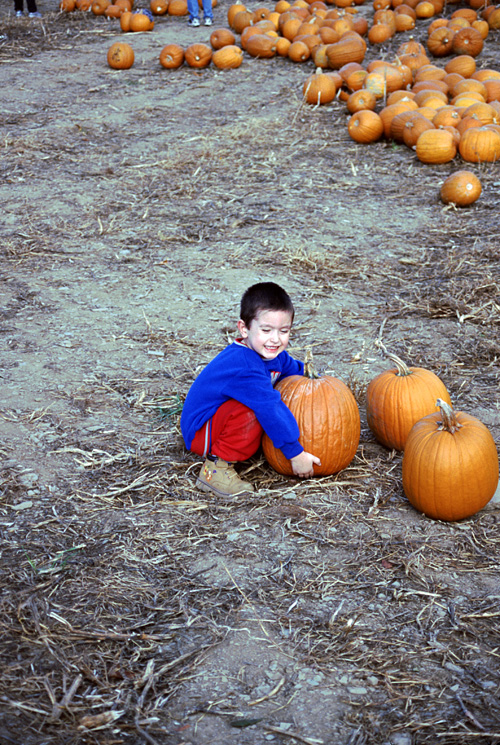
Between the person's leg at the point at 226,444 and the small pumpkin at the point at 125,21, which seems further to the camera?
the small pumpkin at the point at 125,21

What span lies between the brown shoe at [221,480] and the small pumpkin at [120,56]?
9.76 metres

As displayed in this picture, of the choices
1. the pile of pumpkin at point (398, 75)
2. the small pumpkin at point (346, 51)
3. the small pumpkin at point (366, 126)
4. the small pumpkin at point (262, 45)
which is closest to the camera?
the pile of pumpkin at point (398, 75)

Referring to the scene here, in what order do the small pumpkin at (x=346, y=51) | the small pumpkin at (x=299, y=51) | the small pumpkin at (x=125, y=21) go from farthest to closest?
the small pumpkin at (x=125, y=21)
the small pumpkin at (x=299, y=51)
the small pumpkin at (x=346, y=51)

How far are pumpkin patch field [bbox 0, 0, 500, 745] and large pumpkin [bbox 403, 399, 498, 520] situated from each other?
10 millimetres

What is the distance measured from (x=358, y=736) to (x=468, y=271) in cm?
426

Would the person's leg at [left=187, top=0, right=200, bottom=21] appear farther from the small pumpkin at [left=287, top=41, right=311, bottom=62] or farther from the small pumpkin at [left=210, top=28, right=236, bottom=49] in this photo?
the small pumpkin at [left=287, top=41, right=311, bottom=62]

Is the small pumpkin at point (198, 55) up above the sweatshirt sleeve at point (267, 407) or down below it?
above

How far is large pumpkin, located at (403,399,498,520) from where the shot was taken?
10.3 feet

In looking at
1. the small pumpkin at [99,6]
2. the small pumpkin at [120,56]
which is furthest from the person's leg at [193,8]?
the small pumpkin at [120,56]

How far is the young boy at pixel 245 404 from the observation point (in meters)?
3.32

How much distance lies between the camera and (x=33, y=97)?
1036 centimetres

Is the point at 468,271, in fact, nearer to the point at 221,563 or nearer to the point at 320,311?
the point at 320,311

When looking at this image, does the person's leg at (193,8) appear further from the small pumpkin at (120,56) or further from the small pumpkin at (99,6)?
the small pumpkin at (120,56)

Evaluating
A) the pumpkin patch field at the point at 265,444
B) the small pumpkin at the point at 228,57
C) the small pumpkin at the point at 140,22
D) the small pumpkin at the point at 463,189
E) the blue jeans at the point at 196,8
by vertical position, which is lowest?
the pumpkin patch field at the point at 265,444
